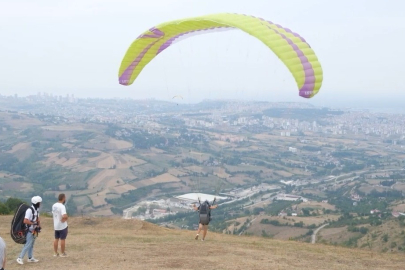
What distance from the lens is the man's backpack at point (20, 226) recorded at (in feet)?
30.8

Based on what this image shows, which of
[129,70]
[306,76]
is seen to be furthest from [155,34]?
[306,76]

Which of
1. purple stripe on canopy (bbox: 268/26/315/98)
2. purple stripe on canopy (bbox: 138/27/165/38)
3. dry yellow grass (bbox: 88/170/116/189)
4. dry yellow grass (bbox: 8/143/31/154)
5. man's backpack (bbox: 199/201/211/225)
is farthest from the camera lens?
dry yellow grass (bbox: 8/143/31/154)

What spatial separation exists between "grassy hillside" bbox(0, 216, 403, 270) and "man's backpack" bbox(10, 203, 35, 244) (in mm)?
747

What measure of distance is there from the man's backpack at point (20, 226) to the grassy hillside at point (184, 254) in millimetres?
747

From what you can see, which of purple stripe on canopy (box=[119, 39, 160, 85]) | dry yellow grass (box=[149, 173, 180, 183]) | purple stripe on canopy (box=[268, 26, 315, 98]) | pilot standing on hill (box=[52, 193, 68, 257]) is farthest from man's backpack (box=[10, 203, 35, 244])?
dry yellow grass (box=[149, 173, 180, 183])

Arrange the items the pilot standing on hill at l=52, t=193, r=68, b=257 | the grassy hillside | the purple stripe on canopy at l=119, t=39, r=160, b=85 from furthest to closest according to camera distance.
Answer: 1. the purple stripe on canopy at l=119, t=39, r=160, b=85
2. the grassy hillside
3. the pilot standing on hill at l=52, t=193, r=68, b=257

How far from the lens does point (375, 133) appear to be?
15138cm

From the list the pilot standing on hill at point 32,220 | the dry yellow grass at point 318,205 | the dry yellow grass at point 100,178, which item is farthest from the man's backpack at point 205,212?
the dry yellow grass at point 100,178

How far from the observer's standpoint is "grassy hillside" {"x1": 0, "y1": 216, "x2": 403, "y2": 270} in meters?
10.2

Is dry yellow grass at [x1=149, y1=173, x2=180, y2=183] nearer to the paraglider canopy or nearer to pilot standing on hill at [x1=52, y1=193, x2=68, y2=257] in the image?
the paraglider canopy

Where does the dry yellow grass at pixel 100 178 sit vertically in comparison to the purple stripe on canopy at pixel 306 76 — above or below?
below

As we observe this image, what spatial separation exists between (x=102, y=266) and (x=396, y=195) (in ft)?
190

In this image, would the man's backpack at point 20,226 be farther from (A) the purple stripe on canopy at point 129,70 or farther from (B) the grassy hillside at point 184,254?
(A) the purple stripe on canopy at point 129,70

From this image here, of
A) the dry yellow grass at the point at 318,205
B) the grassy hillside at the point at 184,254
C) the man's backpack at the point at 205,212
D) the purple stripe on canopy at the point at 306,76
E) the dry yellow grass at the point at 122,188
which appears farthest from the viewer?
the dry yellow grass at the point at 122,188
